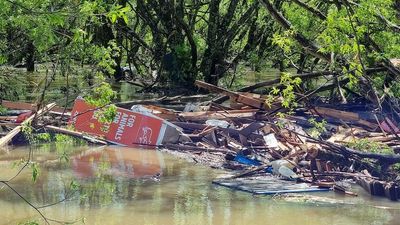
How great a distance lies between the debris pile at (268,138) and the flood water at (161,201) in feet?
1.72

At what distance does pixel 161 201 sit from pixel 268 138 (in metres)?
3.97

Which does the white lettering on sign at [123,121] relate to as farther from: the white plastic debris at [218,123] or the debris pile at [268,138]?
the white plastic debris at [218,123]

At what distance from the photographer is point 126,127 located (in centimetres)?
1405

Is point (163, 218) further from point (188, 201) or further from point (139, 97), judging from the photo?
point (139, 97)

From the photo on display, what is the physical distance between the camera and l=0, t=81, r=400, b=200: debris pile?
34.4ft

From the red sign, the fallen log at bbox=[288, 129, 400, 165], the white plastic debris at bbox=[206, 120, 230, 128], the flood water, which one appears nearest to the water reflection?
the flood water

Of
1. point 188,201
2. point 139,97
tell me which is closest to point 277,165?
point 188,201

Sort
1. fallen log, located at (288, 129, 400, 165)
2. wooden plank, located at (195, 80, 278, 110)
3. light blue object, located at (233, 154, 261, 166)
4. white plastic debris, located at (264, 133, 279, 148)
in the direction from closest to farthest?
fallen log, located at (288, 129, 400, 165)
light blue object, located at (233, 154, 261, 166)
white plastic debris, located at (264, 133, 279, 148)
wooden plank, located at (195, 80, 278, 110)

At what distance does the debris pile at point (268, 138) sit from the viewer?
10477 mm

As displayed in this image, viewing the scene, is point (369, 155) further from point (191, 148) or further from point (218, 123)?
point (218, 123)

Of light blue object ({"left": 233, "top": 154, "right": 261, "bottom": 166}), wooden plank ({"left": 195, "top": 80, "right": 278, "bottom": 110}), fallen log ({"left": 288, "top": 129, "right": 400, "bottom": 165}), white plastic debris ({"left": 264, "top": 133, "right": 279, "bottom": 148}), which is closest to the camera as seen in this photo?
fallen log ({"left": 288, "top": 129, "right": 400, "bottom": 165})

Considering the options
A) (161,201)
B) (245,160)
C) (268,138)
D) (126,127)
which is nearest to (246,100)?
(268,138)

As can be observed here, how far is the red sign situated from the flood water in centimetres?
199

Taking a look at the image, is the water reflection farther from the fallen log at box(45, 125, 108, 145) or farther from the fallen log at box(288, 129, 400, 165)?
the fallen log at box(288, 129, 400, 165)
